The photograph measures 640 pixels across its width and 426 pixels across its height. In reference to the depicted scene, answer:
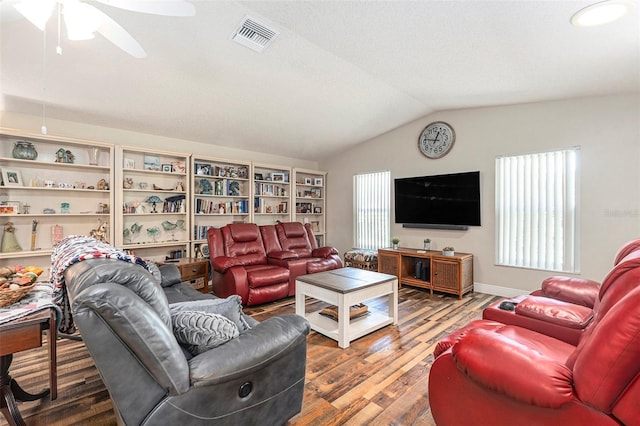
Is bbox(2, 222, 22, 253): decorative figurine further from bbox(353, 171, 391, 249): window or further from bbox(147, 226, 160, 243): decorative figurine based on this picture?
bbox(353, 171, 391, 249): window

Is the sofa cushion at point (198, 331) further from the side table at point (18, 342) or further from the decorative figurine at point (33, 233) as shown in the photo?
the decorative figurine at point (33, 233)

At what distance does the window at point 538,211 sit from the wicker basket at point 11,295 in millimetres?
4692

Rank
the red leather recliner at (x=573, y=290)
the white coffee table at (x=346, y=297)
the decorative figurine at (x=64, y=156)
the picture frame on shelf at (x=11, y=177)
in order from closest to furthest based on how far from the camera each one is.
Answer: the red leather recliner at (x=573, y=290) → the white coffee table at (x=346, y=297) → the picture frame on shelf at (x=11, y=177) → the decorative figurine at (x=64, y=156)

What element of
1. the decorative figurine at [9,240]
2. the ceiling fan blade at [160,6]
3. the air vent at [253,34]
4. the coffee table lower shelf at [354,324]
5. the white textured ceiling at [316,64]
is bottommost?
the coffee table lower shelf at [354,324]

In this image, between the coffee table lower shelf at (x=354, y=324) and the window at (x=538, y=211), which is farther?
the window at (x=538, y=211)

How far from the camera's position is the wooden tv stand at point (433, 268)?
385cm

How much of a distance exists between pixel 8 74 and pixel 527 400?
14.0ft

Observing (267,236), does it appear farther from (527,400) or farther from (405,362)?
(527,400)

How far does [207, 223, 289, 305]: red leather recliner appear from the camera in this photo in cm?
339

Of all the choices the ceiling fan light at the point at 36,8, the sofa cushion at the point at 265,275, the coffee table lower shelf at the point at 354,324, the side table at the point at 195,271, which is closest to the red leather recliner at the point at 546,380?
the coffee table lower shelf at the point at 354,324

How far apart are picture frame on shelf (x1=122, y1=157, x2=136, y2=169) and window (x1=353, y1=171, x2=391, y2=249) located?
12.0 ft

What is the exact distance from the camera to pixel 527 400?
1021mm

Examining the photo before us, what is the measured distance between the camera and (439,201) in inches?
173

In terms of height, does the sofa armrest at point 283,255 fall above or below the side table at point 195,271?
above
